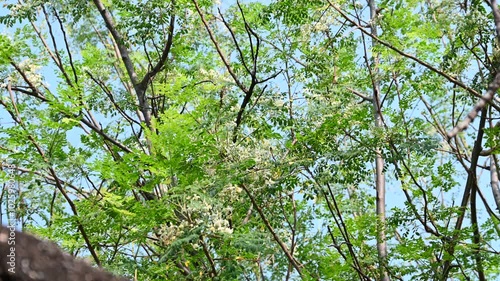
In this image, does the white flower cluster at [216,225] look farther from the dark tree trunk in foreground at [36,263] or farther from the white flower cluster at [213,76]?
the dark tree trunk in foreground at [36,263]

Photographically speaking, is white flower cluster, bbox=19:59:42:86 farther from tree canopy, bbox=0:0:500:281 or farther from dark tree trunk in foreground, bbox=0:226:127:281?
dark tree trunk in foreground, bbox=0:226:127:281

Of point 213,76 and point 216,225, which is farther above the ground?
point 213,76

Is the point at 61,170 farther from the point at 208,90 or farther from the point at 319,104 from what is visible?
the point at 319,104

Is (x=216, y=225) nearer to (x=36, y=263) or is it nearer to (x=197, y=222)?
(x=197, y=222)

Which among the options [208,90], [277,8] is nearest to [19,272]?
[277,8]

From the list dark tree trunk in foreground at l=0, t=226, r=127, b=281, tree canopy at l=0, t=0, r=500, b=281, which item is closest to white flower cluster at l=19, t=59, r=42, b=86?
tree canopy at l=0, t=0, r=500, b=281

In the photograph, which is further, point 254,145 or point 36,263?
point 254,145

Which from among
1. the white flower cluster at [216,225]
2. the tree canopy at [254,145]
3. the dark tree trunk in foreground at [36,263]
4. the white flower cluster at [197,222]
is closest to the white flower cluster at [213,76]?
the tree canopy at [254,145]

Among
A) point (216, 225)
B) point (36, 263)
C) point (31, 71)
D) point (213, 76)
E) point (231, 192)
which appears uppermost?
point (213, 76)

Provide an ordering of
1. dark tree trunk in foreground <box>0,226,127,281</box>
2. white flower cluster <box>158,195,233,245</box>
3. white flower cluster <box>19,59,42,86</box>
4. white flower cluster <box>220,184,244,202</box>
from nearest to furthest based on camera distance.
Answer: dark tree trunk in foreground <box>0,226,127,281</box> < white flower cluster <box>158,195,233,245</box> < white flower cluster <box>220,184,244,202</box> < white flower cluster <box>19,59,42,86</box>

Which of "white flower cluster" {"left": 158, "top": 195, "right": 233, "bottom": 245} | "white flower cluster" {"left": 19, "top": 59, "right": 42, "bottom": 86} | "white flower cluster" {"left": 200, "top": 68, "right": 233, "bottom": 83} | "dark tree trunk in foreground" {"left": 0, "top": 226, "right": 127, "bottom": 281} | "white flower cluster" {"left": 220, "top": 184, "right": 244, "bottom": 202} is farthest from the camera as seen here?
"white flower cluster" {"left": 200, "top": 68, "right": 233, "bottom": 83}

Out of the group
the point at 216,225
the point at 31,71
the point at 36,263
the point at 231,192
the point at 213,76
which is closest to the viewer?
the point at 36,263

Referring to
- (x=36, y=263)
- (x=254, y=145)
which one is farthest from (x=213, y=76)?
(x=36, y=263)

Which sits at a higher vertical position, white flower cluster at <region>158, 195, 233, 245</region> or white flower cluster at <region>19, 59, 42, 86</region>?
white flower cluster at <region>19, 59, 42, 86</region>
